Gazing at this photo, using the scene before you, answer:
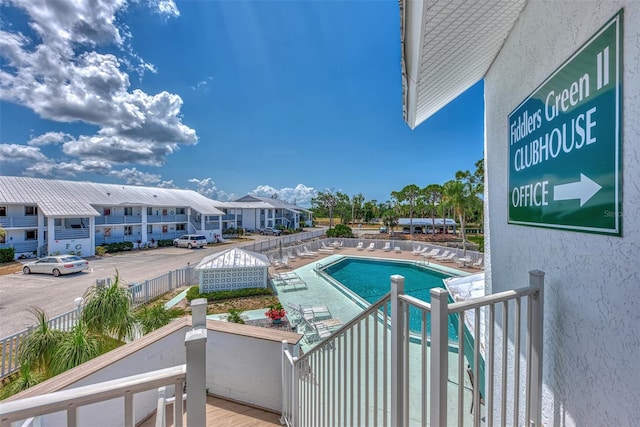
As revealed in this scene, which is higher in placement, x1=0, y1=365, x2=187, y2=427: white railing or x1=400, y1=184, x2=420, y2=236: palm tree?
x1=400, y1=184, x2=420, y2=236: palm tree

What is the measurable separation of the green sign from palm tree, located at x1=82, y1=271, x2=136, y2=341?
259 inches

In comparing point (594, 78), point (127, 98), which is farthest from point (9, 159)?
point (594, 78)

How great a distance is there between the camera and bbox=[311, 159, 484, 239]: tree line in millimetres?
23125

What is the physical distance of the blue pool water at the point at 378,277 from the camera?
12859 mm

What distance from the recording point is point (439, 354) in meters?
1.31

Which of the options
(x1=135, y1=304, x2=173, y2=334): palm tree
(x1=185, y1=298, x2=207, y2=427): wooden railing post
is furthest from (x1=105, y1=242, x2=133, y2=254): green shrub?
(x1=185, y1=298, x2=207, y2=427): wooden railing post

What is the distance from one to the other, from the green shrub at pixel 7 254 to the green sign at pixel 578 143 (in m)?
27.2

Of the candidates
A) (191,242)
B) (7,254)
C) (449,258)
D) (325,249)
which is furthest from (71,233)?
(449,258)

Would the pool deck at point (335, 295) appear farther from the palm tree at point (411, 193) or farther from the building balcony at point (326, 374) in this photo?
the palm tree at point (411, 193)

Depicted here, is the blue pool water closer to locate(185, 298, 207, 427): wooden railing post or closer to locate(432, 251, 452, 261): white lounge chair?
locate(432, 251, 452, 261): white lounge chair

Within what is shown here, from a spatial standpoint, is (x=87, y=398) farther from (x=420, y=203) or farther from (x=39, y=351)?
(x=420, y=203)

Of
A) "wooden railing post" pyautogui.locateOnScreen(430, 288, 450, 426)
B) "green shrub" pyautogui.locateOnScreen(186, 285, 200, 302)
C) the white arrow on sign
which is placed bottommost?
"green shrub" pyautogui.locateOnScreen(186, 285, 200, 302)

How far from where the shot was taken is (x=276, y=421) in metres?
4.02

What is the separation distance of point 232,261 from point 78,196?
20.1 metres
